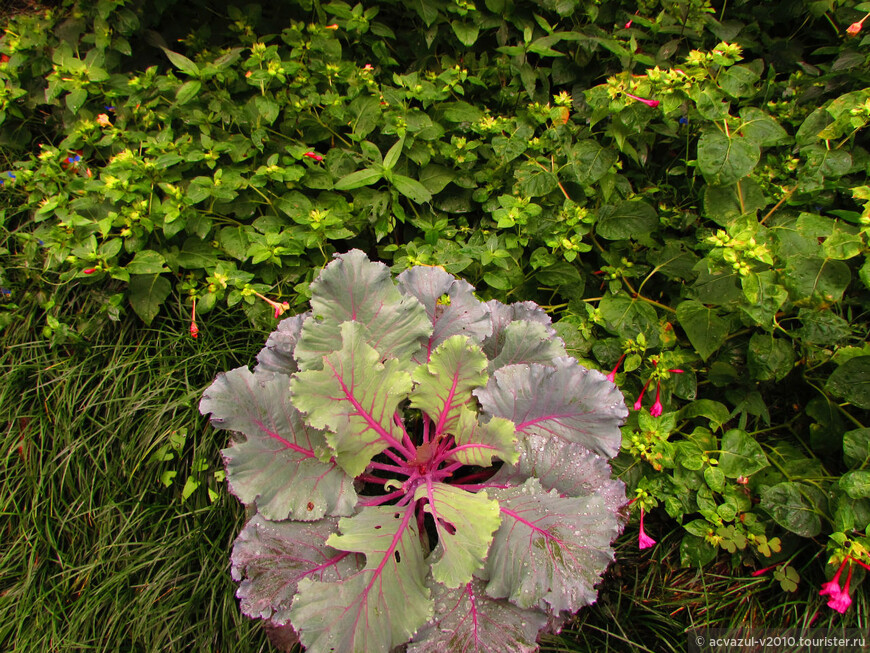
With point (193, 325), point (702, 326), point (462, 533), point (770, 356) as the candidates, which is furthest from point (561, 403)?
point (193, 325)

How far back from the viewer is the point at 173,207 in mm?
1780

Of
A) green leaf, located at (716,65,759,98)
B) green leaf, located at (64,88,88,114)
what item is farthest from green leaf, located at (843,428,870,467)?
green leaf, located at (64,88,88,114)

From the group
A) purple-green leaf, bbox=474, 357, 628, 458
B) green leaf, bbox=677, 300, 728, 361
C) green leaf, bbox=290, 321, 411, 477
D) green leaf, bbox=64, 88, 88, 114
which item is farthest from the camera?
green leaf, bbox=64, 88, 88, 114

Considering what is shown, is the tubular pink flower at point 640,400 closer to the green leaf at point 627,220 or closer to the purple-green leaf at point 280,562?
the green leaf at point 627,220

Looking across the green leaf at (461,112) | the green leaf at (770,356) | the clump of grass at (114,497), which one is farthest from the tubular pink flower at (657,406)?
the clump of grass at (114,497)

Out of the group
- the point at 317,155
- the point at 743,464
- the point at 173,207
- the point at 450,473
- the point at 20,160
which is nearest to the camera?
the point at 450,473

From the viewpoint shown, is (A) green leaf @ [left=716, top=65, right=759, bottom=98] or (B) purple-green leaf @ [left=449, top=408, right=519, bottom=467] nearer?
(B) purple-green leaf @ [left=449, top=408, right=519, bottom=467]

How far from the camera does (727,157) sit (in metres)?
1.46

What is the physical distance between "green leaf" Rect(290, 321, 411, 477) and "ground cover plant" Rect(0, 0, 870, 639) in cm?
60

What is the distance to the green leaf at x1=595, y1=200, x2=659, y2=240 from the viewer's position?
1.74m

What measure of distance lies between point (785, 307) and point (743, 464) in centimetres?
50

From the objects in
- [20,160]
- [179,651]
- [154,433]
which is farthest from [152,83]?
[179,651]

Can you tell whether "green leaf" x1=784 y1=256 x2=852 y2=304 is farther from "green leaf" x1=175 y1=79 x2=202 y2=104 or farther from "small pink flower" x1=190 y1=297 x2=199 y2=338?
"green leaf" x1=175 y1=79 x2=202 y2=104

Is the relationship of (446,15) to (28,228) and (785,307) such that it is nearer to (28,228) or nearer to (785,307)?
(785,307)
